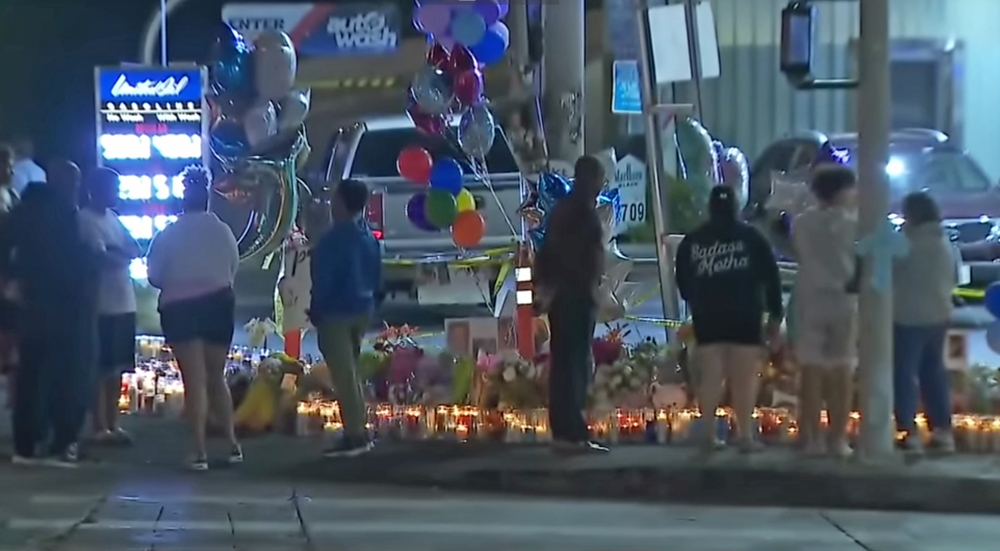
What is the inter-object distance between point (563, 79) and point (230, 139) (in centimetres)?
251

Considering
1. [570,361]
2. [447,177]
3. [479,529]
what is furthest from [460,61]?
[479,529]

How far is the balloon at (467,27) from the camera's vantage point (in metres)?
11.1

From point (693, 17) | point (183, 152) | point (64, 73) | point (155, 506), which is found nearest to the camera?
point (155, 506)

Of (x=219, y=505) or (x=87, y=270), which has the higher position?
(x=87, y=270)

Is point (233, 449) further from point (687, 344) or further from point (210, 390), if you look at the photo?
point (687, 344)

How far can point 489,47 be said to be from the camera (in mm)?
11375

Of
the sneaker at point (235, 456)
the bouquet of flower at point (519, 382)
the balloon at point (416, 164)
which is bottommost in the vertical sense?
the sneaker at point (235, 456)

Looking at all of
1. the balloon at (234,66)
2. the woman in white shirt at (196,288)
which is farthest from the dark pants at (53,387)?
the balloon at (234,66)

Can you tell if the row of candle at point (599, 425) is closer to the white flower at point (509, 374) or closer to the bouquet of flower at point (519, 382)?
the bouquet of flower at point (519, 382)

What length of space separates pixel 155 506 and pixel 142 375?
3.41 metres

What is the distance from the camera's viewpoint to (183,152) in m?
13.2

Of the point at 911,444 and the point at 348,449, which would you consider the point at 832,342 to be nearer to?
the point at 911,444

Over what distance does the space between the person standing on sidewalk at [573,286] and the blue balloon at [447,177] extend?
69.8 inches

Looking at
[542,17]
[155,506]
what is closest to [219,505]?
[155,506]
